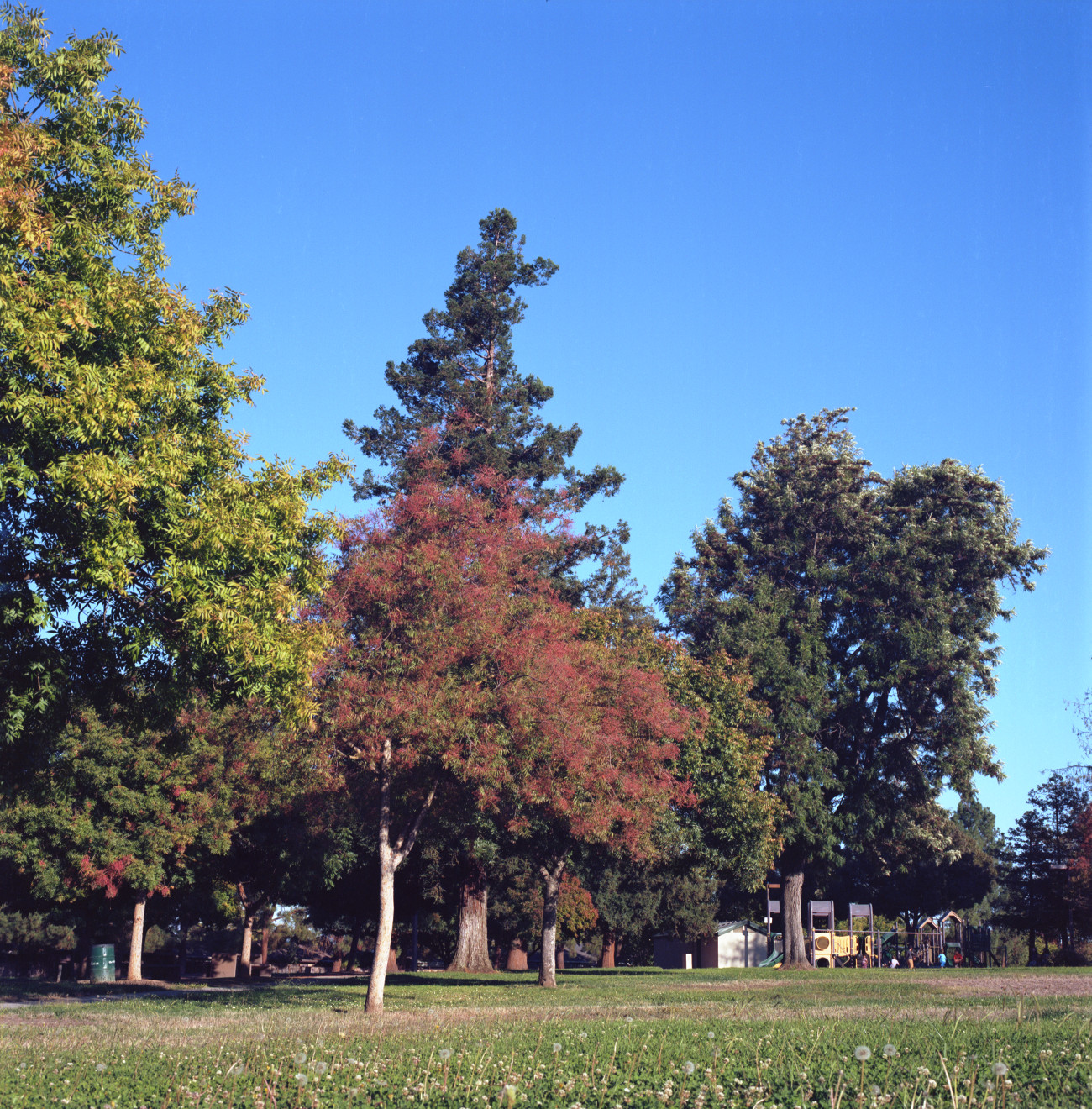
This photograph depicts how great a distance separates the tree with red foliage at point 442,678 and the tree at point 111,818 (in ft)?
45.8

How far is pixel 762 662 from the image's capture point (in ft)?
147

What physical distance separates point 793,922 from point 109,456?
42022mm

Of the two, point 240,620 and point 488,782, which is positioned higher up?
point 240,620

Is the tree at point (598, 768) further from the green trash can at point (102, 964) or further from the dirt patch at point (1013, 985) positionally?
the green trash can at point (102, 964)

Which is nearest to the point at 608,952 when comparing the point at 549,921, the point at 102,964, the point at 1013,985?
the point at 102,964

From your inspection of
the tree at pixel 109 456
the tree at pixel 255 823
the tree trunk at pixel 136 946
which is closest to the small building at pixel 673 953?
the tree at pixel 255 823

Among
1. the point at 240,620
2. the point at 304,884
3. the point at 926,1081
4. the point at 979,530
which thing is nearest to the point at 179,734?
the point at 240,620

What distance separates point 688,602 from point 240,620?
116 feet

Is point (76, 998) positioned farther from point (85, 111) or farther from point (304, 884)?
point (85, 111)

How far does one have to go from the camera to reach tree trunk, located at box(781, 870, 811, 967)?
4741 cm

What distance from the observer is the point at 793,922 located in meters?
48.0

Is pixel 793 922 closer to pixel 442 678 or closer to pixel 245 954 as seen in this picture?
pixel 245 954

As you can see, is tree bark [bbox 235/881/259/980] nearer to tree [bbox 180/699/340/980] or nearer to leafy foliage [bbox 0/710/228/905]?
tree [bbox 180/699/340/980]

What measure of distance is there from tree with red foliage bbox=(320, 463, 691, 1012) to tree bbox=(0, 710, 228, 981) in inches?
550
